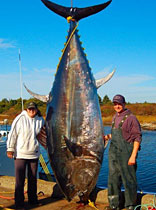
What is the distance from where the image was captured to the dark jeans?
3480 millimetres

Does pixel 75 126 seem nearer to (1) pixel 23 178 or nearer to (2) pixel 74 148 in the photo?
(2) pixel 74 148

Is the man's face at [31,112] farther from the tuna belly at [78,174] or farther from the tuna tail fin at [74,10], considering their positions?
the tuna tail fin at [74,10]

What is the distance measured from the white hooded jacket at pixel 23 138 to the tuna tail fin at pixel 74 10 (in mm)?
1436

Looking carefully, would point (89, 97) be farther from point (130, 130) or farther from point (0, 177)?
point (0, 177)

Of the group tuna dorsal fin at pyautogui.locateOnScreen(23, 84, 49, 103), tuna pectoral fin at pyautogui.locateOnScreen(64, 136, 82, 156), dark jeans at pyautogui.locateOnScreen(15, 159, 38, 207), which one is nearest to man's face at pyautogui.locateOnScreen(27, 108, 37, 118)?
tuna dorsal fin at pyautogui.locateOnScreen(23, 84, 49, 103)

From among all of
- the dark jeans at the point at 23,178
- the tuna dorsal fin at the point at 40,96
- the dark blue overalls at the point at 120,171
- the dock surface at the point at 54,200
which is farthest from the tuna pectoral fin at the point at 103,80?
the dock surface at the point at 54,200

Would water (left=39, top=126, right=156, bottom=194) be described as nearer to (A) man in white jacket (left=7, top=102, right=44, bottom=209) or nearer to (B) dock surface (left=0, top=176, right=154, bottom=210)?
(B) dock surface (left=0, top=176, right=154, bottom=210)

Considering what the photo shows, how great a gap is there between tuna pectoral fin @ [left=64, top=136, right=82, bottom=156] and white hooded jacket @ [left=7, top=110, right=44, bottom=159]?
0.78 m

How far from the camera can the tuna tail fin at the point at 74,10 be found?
3111 mm

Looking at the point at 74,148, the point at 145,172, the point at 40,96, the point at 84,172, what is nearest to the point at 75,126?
the point at 74,148

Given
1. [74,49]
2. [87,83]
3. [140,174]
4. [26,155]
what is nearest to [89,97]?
[87,83]

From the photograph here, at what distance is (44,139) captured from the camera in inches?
123

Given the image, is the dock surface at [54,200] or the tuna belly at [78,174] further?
the dock surface at [54,200]

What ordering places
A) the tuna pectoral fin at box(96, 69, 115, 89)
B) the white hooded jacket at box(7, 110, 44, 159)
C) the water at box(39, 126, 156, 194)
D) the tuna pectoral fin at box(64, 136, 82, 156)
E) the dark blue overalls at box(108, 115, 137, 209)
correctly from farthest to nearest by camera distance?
the water at box(39, 126, 156, 194) < the white hooded jacket at box(7, 110, 44, 159) < the dark blue overalls at box(108, 115, 137, 209) < the tuna pectoral fin at box(96, 69, 115, 89) < the tuna pectoral fin at box(64, 136, 82, 156)
